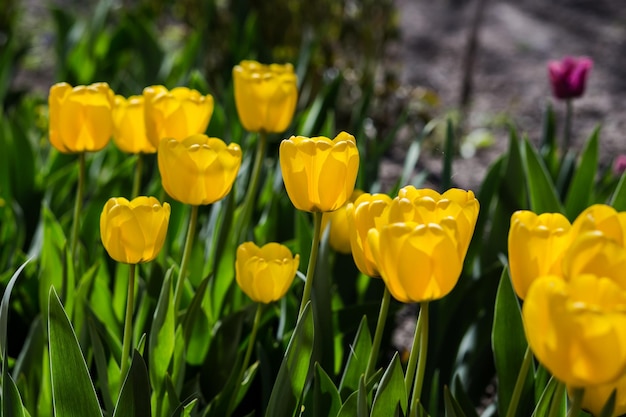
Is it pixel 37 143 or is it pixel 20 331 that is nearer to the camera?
pixel 20 331

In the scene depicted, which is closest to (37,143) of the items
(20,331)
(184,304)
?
(20,331)

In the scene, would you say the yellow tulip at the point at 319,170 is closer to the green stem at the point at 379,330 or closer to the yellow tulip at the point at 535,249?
the green stem at the point at 379,330

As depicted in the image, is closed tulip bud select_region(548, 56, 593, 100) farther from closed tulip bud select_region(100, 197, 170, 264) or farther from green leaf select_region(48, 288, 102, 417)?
green leaf select_region(48, 288, 102, 417)

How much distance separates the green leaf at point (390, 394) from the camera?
1066 mm

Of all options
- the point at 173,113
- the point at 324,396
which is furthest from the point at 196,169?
the point at 324,396

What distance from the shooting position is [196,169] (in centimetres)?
117

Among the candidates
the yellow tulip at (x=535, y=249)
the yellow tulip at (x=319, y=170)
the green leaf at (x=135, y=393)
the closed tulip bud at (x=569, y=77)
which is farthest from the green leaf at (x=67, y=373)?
the closed tulip bud at (x=569, y=77)

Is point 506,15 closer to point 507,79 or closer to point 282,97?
point 507,79

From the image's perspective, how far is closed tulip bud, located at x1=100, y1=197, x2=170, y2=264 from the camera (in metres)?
1.09

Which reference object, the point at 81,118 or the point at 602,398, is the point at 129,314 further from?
the point at 602,398

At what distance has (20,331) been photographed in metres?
1.71

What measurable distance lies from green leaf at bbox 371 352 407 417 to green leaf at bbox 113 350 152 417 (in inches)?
11.2

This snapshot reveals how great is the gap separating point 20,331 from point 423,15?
166 inches

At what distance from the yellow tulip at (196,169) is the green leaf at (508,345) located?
1.45 ft
